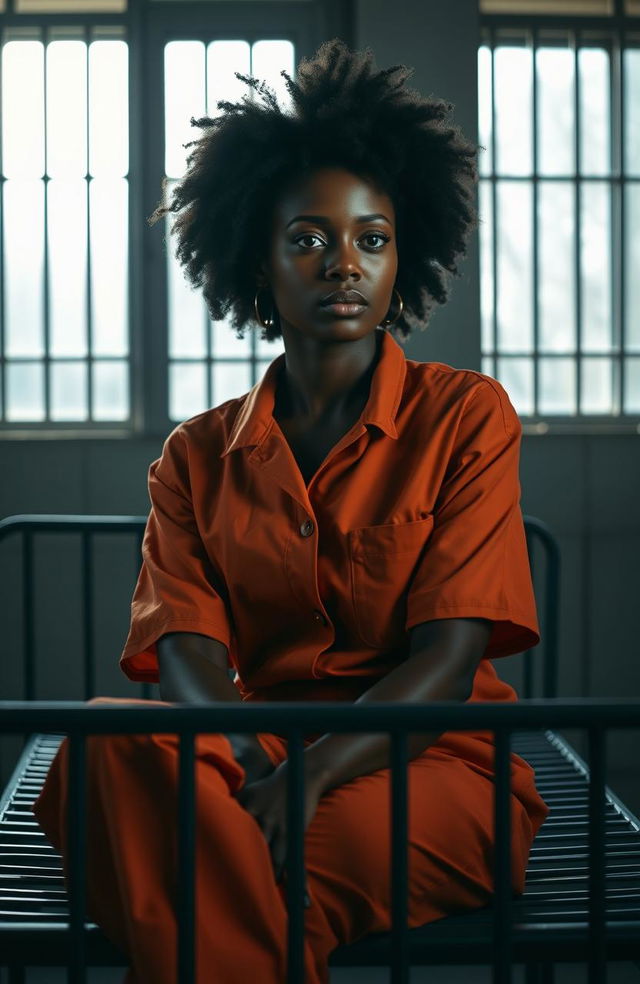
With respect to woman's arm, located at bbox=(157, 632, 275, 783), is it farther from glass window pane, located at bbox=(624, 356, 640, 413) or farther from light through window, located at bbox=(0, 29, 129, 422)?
glass window pane, located at bbox=(624, 356, 640, 413)

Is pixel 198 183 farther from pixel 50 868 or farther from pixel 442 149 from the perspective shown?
pixel 50 868

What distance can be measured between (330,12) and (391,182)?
6.30ft

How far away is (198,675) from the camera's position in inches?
62.2

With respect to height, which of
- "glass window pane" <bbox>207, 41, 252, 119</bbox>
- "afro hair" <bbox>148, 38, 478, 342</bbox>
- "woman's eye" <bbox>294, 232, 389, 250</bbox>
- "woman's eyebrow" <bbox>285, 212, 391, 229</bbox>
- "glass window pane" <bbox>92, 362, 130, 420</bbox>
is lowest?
"glass window pane" <bbox>92, 362, 130, 420</bbox>

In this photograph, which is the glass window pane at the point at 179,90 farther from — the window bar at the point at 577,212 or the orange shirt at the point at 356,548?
the orange shirt at the point at 356,548

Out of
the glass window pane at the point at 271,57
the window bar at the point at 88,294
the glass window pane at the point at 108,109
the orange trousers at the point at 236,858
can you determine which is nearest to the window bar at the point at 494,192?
the glass window pane at the point at 271,57

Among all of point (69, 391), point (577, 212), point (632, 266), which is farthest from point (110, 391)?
point (632, 266)

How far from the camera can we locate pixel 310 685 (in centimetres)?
162

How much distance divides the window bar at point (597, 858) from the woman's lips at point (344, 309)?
82 cm

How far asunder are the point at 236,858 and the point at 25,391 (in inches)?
104

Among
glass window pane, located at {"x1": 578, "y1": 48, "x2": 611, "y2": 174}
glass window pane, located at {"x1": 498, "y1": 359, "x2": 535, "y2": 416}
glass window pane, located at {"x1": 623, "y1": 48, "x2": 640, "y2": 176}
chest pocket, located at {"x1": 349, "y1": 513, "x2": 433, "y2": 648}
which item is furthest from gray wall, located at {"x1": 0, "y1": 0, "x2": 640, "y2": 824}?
chest pocket, located at {"x1": 349, "y1": 513, "x2": 433, "y2": 648}

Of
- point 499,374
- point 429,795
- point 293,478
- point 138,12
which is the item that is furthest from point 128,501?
point 429,795

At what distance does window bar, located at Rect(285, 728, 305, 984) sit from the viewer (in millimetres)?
961

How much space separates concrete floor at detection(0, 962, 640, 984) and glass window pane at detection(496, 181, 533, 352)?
1821 millimetres
